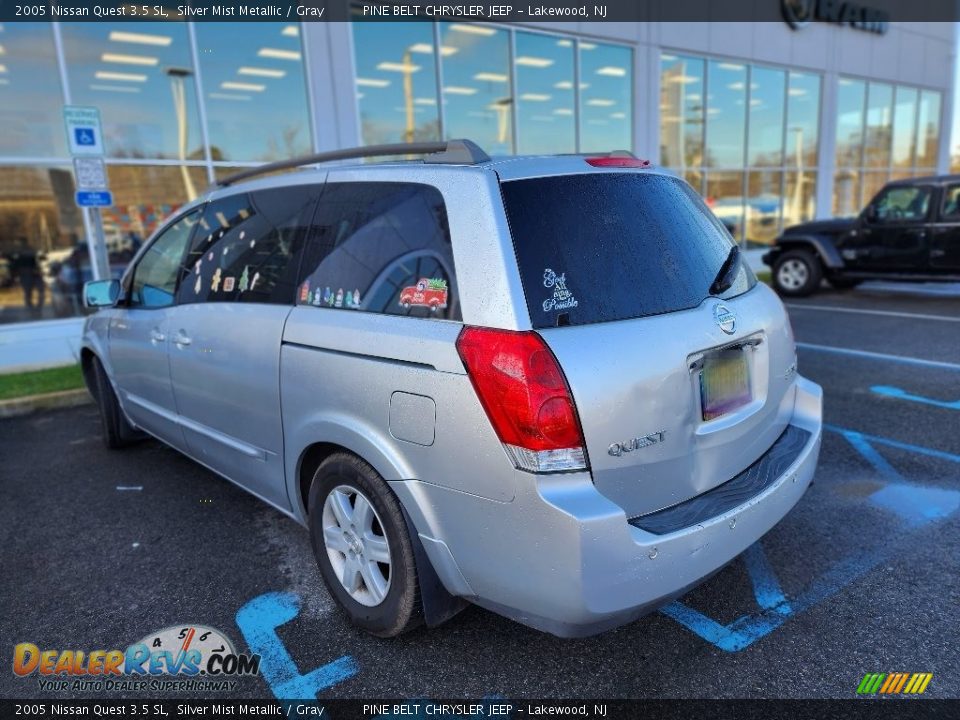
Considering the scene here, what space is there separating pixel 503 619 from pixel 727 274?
1.72m

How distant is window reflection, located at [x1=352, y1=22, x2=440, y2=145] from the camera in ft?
35.2

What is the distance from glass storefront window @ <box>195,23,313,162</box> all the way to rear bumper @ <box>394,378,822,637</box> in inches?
373

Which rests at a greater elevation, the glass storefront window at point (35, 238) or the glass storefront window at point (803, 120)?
the glass storefront window at point (803, 120)

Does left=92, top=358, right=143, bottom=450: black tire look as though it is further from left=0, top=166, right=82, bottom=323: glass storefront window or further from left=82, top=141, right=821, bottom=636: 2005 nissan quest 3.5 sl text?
left=0, top=166, right=82, bottom=323: glass storefront window

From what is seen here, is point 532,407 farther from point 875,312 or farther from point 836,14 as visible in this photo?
point 836,14

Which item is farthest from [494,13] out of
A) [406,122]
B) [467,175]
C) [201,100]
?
[467,175]

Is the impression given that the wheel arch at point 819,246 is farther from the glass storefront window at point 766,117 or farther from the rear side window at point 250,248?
the rear side window at point 250,248

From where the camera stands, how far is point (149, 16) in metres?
9.24

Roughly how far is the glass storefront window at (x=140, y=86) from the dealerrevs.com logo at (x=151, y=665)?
8625 millimetres

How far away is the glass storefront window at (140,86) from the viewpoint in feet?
29.7

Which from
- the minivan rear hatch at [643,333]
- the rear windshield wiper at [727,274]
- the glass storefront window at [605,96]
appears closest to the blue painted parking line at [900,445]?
the minivan rear hatch at [643,333]

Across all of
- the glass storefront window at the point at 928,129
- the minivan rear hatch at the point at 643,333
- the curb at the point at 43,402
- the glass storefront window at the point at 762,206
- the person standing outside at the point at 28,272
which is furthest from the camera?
the glass storefront window at the point at 928,129

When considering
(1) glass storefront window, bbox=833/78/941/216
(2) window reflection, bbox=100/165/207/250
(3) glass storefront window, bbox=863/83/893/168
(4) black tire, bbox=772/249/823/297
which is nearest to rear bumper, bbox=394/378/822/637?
(2) window reflection, bbox=100/165/207/250

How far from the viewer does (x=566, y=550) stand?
1910 millimetres
